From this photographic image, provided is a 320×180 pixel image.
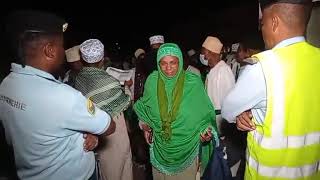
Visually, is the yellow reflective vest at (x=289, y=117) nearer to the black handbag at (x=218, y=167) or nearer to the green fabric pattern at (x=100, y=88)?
the black handbag at (x=218, y=167)

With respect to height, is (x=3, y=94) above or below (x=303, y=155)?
above

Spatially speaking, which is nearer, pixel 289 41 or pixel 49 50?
pixel 289 41

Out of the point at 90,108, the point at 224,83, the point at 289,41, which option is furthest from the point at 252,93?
the point at 224,83

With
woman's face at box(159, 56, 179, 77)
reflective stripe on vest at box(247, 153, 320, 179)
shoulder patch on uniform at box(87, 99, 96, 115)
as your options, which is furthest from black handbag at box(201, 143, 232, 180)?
shoulder patch on uniform at box(87, 99, 96, 115)

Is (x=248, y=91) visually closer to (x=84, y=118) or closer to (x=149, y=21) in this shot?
(x=84, y=118)

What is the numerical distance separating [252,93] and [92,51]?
7.85ft

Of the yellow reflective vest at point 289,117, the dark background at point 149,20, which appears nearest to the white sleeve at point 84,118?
the yellow reflective vest at point 289,117

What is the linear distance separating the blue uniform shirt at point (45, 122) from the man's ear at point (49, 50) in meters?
0.12

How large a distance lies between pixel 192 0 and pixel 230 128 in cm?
1737

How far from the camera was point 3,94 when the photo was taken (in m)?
2.41

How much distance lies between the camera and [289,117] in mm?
2139

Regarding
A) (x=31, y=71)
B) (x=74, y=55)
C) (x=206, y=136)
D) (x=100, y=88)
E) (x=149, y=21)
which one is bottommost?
(x=206, y=136)

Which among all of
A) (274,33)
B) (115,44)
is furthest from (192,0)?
(274,33)

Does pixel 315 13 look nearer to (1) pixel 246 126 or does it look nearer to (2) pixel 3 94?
(1) pixel 246 126
